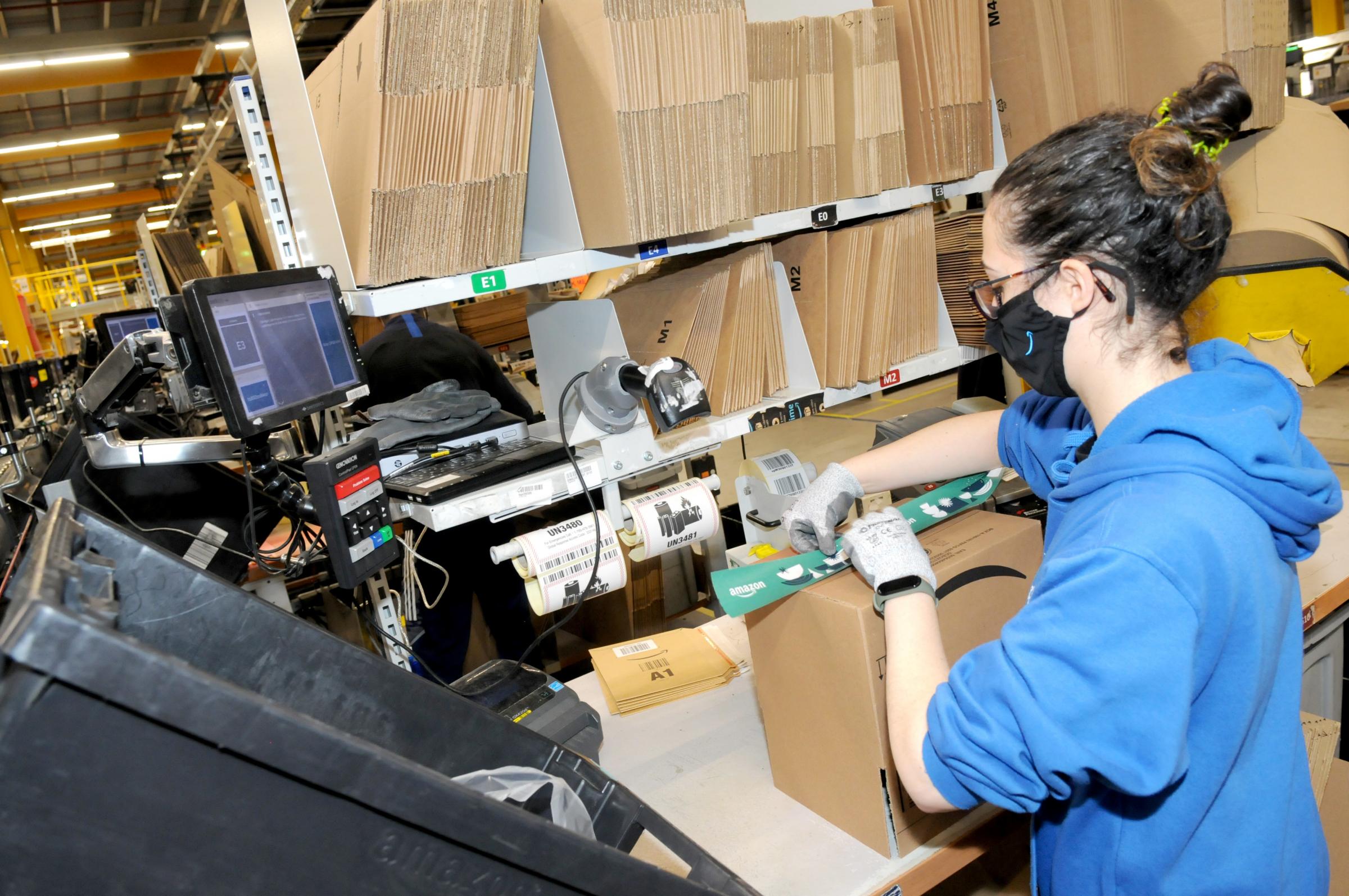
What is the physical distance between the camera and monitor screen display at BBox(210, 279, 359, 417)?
4.39ft

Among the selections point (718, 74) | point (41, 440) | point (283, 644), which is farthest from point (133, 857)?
point (41, 440)

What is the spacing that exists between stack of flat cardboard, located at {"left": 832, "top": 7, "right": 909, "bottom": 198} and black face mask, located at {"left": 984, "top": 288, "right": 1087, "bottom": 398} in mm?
925

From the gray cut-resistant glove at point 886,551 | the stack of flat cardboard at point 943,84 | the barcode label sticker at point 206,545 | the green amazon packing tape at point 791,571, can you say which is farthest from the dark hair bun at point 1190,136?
the barcode label sticker at point 206,545

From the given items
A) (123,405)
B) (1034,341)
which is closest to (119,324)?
(123,405)

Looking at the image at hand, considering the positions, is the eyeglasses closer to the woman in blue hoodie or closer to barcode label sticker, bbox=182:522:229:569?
the woman in blue hoodie

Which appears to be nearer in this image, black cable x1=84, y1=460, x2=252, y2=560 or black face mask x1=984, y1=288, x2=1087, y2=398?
black face mask x1=984, y1=288, x2=1087, y2=398

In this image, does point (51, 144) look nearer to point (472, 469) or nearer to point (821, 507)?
point (472, 469)

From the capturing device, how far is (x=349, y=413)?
2.58 m

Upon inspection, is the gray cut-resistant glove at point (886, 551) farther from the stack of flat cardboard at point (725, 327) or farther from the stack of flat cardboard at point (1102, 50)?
the stack of flat cardboard at point (1102, 50)

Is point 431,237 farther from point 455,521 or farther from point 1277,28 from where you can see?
point 1277,28

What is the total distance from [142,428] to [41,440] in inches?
38.3

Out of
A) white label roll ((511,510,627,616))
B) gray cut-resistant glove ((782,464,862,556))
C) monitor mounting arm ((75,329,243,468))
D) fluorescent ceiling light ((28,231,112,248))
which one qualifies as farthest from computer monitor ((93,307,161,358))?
fluorescent ceiling light ((28,231,112,248))

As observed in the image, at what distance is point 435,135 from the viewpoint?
1.47m

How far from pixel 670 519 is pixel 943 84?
4.31 feet
